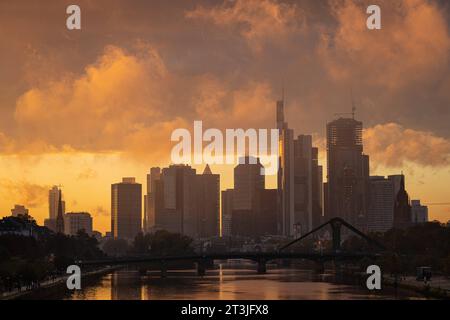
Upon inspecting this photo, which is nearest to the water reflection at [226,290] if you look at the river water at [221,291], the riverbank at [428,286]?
the river water at [221,291]

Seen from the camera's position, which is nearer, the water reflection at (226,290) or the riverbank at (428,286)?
the riverbank at (428,286)

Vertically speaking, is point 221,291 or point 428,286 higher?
point 428,286

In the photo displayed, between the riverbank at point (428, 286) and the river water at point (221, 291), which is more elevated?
the riverbank at point (428, 286)

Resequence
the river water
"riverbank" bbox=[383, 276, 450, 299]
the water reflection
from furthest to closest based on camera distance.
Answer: the water reflection
the river water
"riverbank" bbox=[383, 276, 450, 299]

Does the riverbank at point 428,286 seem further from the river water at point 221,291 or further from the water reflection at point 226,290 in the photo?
the water reflection at point 226,290

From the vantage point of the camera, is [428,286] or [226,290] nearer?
[428,286]

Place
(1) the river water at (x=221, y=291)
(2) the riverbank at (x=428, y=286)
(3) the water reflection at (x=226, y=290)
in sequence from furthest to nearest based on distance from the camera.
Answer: (3) the water reflection at (x=226, y=290) < (1) the river water at (x=221, y=291) < (2) the riverbank at (x=428, y=286)

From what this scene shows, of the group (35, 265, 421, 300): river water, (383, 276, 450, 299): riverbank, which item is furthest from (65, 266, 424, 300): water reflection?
(383, 276, 450, 299): riverbank

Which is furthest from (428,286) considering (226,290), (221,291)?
(226,290)

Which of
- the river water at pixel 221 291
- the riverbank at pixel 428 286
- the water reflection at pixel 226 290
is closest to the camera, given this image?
the riverbank at pixel 428 286

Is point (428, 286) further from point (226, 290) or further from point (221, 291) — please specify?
point (226, 290)

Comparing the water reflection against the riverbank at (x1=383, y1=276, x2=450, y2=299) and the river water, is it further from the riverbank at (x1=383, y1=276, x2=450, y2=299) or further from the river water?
the riverbank at (x1=383, y1=276, x2=450, y2=299)
